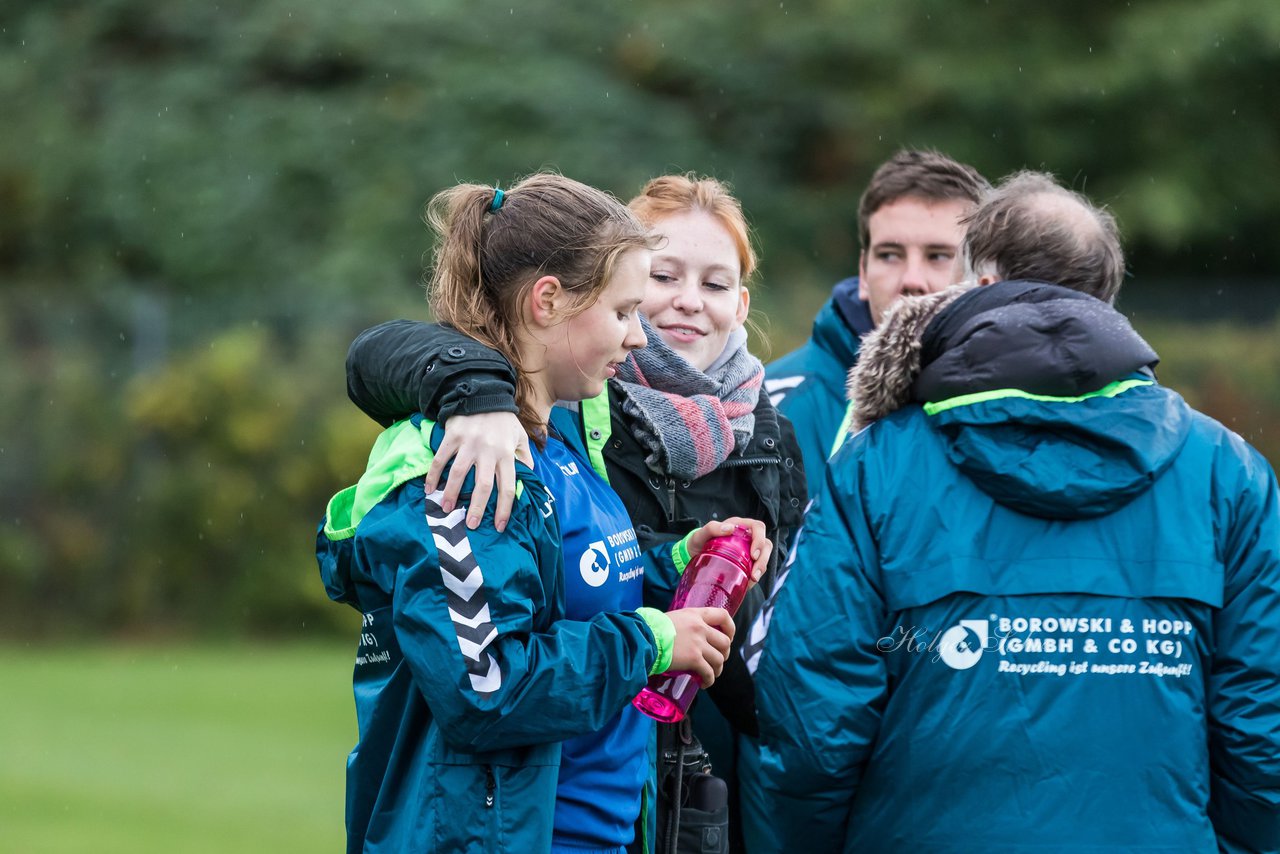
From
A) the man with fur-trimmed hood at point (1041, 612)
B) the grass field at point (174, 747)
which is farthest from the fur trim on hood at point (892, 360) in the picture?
the grass field at point (174, 747)

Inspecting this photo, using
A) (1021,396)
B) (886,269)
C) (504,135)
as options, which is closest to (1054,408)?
(1021,396)

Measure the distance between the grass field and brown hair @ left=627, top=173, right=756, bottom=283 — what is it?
4.33m

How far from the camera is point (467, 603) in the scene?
7.89ft

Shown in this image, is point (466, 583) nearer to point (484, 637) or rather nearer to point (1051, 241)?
point (484, 637)

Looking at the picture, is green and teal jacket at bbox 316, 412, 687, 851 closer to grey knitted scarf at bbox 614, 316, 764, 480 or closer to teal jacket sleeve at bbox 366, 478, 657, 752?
teal jacket sleeve at bbox 366, 478, 657, 752

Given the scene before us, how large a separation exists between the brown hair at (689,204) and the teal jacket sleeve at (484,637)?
115 centimetres

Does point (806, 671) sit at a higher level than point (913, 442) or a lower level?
lower

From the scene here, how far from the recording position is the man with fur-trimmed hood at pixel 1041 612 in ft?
8.60

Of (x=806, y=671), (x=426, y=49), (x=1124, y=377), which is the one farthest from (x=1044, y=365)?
(x=426, y=49)

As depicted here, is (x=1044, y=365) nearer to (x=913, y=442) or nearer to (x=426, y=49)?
(x=913, y=442)

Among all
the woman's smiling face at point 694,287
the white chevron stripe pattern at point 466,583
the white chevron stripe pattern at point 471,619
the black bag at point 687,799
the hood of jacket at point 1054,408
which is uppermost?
the woman's smiling face at point 694,287

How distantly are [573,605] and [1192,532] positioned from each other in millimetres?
1040

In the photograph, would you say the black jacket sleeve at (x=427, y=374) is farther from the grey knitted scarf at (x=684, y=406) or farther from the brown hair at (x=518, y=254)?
the grey knitted scarf at (x=684, y=406)

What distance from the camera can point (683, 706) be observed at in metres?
2.87
